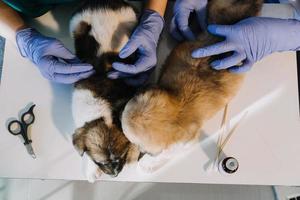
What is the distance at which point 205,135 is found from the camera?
1.21 m

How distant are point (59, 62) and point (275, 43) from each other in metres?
0.77

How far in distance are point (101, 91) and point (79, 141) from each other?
7.4 inches

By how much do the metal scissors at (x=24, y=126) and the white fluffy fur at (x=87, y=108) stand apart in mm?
170

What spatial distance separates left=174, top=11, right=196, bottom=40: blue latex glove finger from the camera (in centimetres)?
125

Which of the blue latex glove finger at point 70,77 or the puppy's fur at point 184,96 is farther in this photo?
the blue latex glove finger at point 70,77

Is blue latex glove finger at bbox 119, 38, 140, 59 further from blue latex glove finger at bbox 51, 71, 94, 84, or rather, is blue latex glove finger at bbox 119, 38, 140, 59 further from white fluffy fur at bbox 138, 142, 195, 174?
white fluffy fur at bbox 138, 142, 195, 174

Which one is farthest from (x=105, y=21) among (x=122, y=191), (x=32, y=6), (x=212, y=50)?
(x=122, y=191)

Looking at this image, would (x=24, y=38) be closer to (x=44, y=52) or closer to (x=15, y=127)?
(x=44, y=52)

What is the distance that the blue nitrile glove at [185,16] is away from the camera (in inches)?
49.0

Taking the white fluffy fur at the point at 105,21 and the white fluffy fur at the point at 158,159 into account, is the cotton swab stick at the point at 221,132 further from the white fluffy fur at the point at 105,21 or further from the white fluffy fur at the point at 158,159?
the white fluffy fur at the point at 105,21

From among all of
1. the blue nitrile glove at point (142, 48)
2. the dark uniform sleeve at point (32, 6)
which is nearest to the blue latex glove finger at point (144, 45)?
the blue nitrile glove at point (142, 48)

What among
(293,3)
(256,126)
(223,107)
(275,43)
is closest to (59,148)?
(223,107)

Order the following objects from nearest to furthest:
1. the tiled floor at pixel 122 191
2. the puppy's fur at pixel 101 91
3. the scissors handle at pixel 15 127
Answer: the puppy's fur at pixel 101 91, the scissors handle at pixel 15 127, the tiled floor at pixel 122 191

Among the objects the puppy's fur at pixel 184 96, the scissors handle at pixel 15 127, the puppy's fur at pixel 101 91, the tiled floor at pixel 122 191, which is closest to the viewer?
the puppy's fur at pixel 184 96
